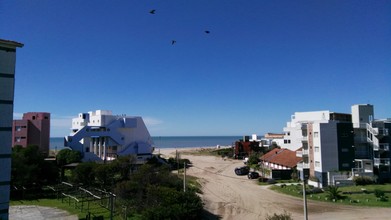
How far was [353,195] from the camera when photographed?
32000 millimetres

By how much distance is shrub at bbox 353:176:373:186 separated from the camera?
122ft

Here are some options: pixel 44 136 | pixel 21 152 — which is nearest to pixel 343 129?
pixel 21 152

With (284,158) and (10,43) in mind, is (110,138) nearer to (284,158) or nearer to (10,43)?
(284,158)

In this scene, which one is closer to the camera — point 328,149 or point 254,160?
point 328,149

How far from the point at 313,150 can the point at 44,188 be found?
34.7 metres

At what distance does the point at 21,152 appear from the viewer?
36.7 m

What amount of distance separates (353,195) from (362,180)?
681 cm

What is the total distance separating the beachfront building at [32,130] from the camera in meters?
64.7

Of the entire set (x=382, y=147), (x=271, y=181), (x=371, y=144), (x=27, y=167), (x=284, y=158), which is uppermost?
(x=371, y=144)

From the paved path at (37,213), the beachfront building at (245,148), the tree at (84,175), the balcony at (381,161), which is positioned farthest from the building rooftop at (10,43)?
the beachfront building at (245,148)

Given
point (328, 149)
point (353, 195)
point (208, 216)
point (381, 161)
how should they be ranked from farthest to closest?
1. point (381, 161)
2. point (328, 149)
3. point (353, 195)
4. point (208, 216)

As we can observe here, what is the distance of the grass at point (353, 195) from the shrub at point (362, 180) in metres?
1.10

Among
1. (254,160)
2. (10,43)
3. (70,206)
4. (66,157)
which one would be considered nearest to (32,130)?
(66,157)

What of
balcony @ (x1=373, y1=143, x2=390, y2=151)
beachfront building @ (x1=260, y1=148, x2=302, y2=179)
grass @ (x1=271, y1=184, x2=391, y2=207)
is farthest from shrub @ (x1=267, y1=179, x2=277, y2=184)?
balcony @ (x1=373, y1=143, x2=390, y2=151)
